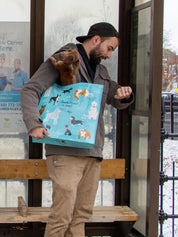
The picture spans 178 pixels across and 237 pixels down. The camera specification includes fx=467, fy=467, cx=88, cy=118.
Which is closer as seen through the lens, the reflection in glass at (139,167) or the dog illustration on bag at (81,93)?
the dog illustration on bag at (81,93)

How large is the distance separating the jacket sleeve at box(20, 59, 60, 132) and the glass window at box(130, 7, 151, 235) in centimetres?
96

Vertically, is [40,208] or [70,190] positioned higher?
[70,190]

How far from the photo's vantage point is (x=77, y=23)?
402 centimetres

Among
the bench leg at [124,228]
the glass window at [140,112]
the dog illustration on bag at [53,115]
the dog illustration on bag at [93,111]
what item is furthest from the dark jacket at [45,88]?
the bench leg at [124,228]

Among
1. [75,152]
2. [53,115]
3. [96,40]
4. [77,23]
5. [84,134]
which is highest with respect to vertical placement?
[77,23]

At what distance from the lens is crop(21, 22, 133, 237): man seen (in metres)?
3.02

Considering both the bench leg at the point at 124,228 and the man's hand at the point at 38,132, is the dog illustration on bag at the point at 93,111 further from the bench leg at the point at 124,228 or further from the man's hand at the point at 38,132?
the bench leg at the point at 124,228

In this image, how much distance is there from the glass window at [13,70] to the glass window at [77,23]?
0.19 m

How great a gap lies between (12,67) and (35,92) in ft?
3.31

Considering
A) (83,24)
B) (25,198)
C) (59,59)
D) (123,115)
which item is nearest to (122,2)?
(83,24)

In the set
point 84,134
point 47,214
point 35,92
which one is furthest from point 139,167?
point 35,92

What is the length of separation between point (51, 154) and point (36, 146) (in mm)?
862

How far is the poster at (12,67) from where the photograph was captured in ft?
12.9

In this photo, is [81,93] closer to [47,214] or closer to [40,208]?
[47,214]
